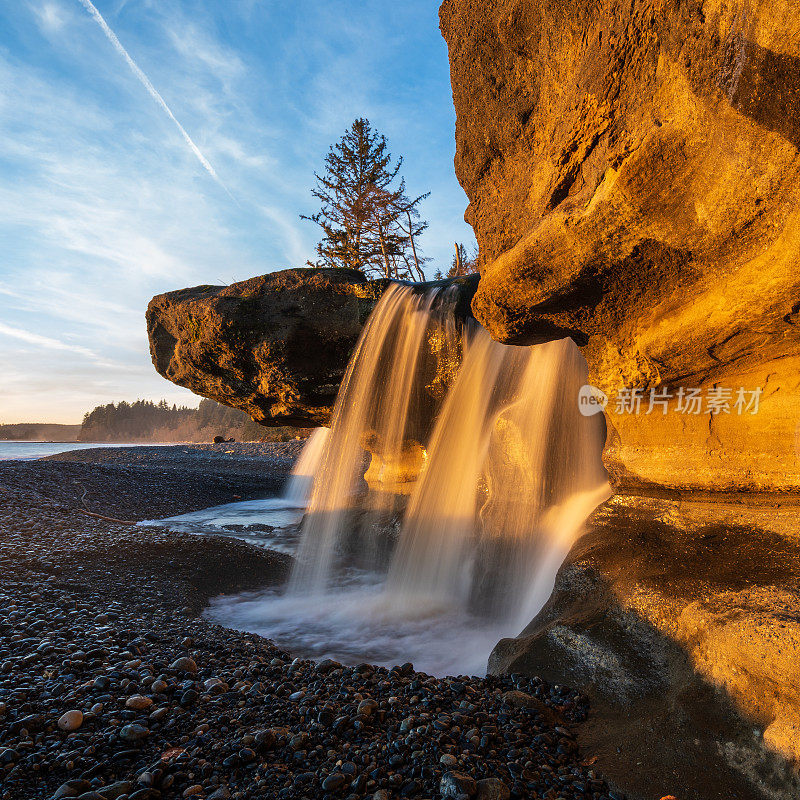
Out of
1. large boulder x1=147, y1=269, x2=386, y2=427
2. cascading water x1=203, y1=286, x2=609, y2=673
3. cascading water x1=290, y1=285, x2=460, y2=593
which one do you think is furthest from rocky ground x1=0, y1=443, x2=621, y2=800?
large boulder x1=147, y1=269, x2=386, y2=427

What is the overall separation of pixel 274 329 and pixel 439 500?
13.8 feet

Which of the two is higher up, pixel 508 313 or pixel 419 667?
pixel 508 313

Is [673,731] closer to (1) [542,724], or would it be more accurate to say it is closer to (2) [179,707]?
(1) [542,724]

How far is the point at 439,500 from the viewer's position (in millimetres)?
7645

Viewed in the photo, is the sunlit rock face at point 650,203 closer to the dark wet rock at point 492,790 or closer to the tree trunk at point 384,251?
the dark wet rock at point 492,790

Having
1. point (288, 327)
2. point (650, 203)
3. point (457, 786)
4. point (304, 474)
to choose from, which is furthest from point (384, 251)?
point (457, 786)

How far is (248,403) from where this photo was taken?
954 centimetres

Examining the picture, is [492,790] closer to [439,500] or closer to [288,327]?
[439,500]

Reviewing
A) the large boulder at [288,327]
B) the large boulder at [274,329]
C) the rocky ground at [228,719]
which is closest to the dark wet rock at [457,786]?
the rocky ground at [228,719]

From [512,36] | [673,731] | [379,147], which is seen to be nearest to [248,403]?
[512,36]

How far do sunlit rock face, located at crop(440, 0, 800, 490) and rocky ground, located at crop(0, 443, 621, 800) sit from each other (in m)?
2.67

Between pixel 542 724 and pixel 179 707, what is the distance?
2.15 m

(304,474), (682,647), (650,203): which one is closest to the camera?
(682,647)

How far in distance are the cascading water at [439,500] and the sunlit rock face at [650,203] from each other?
4.90ft
